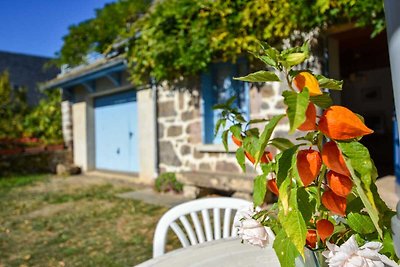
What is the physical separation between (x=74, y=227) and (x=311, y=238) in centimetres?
409

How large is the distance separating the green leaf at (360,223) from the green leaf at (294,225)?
0.17 m

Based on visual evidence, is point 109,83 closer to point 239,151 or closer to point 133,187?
point 133,187

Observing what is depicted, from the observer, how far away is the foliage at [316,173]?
64 cm

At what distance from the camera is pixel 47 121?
11.5 meters

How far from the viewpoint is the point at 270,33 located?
461cm

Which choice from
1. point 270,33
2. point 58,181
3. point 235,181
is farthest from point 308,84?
point 58,181

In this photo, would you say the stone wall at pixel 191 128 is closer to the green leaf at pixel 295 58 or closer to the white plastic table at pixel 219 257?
the white plastic table at pixel 219 257

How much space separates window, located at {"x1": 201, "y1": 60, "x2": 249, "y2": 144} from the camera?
5703 mm

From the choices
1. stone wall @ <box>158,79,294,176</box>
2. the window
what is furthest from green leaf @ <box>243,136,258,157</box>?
the window

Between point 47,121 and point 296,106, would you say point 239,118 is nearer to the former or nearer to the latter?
point 296,106

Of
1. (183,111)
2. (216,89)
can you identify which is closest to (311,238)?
(216,89)

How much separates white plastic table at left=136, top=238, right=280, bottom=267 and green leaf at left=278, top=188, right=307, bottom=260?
2.17 ft

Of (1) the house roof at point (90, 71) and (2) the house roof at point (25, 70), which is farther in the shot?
(2) the house roof at point (25, 70)

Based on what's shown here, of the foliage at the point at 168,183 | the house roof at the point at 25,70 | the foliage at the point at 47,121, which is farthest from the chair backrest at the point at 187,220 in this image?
the house roof at the point at 25,70
